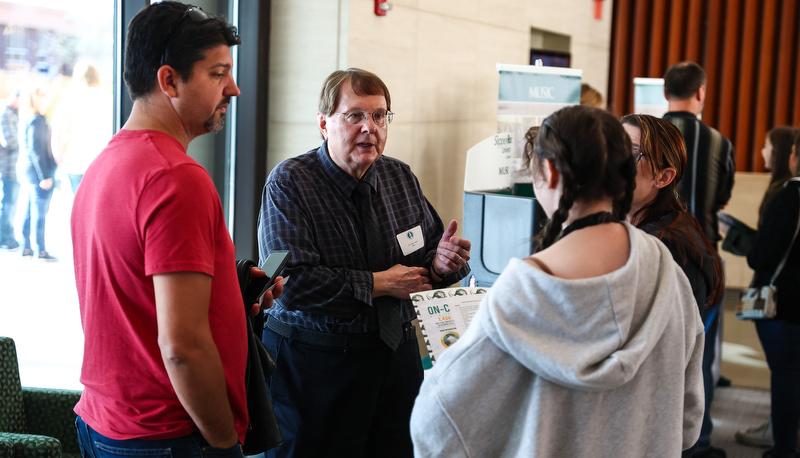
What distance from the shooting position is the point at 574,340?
3.53 feet

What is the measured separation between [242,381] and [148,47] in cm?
69

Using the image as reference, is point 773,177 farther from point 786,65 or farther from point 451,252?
point 786,65

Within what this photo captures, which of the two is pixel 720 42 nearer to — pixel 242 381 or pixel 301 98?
pixel 301 98

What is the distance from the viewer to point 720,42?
6352 millimetres

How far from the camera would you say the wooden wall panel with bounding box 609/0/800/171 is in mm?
6098

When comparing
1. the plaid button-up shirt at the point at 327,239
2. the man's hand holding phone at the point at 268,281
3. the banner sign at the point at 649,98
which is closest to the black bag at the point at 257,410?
the man's hand holding phone at the point at 268,281

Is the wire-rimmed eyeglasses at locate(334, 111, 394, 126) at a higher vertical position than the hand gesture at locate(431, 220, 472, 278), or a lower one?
higher

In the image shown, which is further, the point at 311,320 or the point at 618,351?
the point at 311,320

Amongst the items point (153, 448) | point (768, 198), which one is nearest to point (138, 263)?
point (153, 448)

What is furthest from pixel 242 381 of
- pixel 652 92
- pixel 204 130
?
pixel 652 92

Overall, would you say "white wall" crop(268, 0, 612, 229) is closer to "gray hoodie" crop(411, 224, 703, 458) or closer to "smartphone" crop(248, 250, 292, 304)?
"smartphone" crop(248, 250, 292, 304)

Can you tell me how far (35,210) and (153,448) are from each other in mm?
1581

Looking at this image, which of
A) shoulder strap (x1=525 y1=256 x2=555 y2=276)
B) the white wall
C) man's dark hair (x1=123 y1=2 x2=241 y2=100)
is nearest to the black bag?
man's dark hair (x1=123 y1=2 x2=241 y2=100)

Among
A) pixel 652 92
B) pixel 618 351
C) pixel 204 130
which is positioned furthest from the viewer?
pixel 652 92
